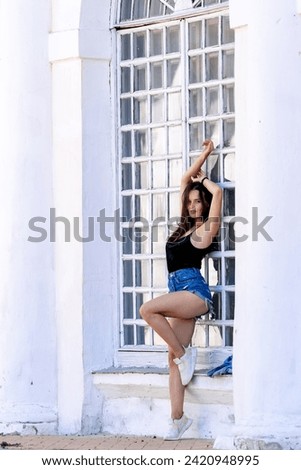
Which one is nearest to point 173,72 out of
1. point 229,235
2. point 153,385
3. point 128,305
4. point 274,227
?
point 229,235

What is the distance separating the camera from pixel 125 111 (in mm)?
13688

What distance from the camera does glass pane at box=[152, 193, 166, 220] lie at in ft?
44.2

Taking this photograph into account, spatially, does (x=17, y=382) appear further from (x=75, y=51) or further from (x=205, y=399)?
(x=75, y=51)

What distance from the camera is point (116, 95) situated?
13.7 m

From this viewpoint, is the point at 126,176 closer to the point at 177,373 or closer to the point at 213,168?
the point at 213,168

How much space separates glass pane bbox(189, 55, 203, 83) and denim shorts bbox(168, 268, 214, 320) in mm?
1577

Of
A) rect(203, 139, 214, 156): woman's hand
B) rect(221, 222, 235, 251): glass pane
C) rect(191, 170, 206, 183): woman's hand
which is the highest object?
rect(203, 139, 214, 156): woman's hand

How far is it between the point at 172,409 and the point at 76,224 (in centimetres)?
178

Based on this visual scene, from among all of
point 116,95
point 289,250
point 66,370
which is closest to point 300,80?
point 289,250

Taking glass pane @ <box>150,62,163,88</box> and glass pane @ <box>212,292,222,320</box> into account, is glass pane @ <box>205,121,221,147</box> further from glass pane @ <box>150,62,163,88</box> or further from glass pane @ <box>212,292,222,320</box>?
glass pane @ <box>212,292,222,320</box>

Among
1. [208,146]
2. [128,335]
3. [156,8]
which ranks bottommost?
[128,335]

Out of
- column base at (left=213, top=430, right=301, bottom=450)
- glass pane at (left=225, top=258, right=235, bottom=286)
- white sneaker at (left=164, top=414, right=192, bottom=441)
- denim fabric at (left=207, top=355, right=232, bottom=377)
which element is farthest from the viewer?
glass pane at (left=225, top=258, right=235, bottom=286)

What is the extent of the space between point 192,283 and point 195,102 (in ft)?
4.98

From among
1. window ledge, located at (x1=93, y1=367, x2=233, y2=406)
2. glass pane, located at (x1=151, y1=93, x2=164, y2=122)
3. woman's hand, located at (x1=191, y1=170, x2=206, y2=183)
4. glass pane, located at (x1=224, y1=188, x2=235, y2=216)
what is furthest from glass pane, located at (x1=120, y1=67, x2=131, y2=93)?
window ledge, located at (x1=93, y1=367, x2=233, y2=406)
